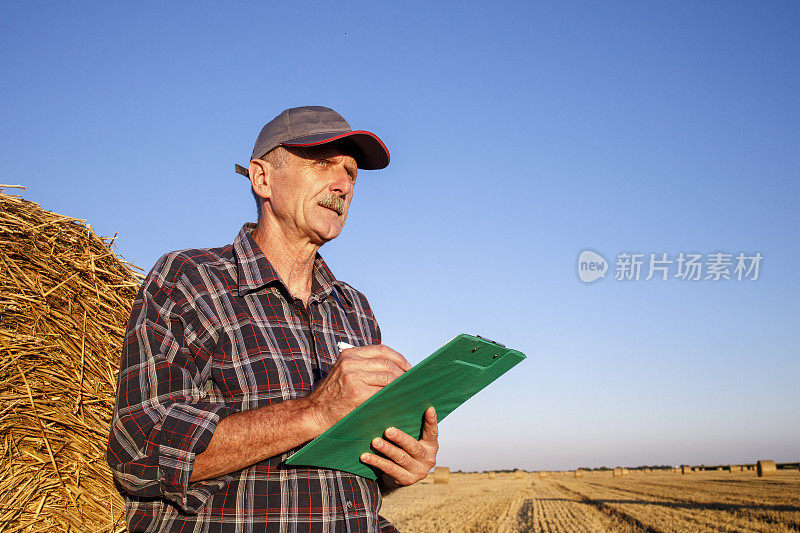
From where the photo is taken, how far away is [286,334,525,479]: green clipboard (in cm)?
149

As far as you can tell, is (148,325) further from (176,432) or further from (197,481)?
(197,481)

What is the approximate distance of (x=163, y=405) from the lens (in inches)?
65.0

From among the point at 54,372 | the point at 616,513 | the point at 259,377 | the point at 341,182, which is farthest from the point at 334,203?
the point at 616,513

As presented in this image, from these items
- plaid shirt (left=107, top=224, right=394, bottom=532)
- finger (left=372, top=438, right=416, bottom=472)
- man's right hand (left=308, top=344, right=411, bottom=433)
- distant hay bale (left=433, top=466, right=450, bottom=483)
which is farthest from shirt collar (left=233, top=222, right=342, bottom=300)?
distant hay bale (left=433, top=466, right=450, bottom=483)

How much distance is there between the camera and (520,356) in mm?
1721

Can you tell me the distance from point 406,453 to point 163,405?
698 millimetres

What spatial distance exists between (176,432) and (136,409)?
150 millimetres

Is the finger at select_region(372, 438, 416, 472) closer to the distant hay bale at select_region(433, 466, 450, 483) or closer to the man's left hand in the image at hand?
the man's left hand

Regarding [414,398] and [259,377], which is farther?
[259,377]

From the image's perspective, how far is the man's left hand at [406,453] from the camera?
5.95 feet

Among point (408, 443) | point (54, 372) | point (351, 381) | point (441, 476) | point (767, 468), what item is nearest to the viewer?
point (351, 381)

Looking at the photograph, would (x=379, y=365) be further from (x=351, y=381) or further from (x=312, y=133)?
(x=312, y=133)

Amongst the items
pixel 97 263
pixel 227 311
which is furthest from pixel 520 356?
pixel 97 263

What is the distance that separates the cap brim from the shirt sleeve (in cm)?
70
